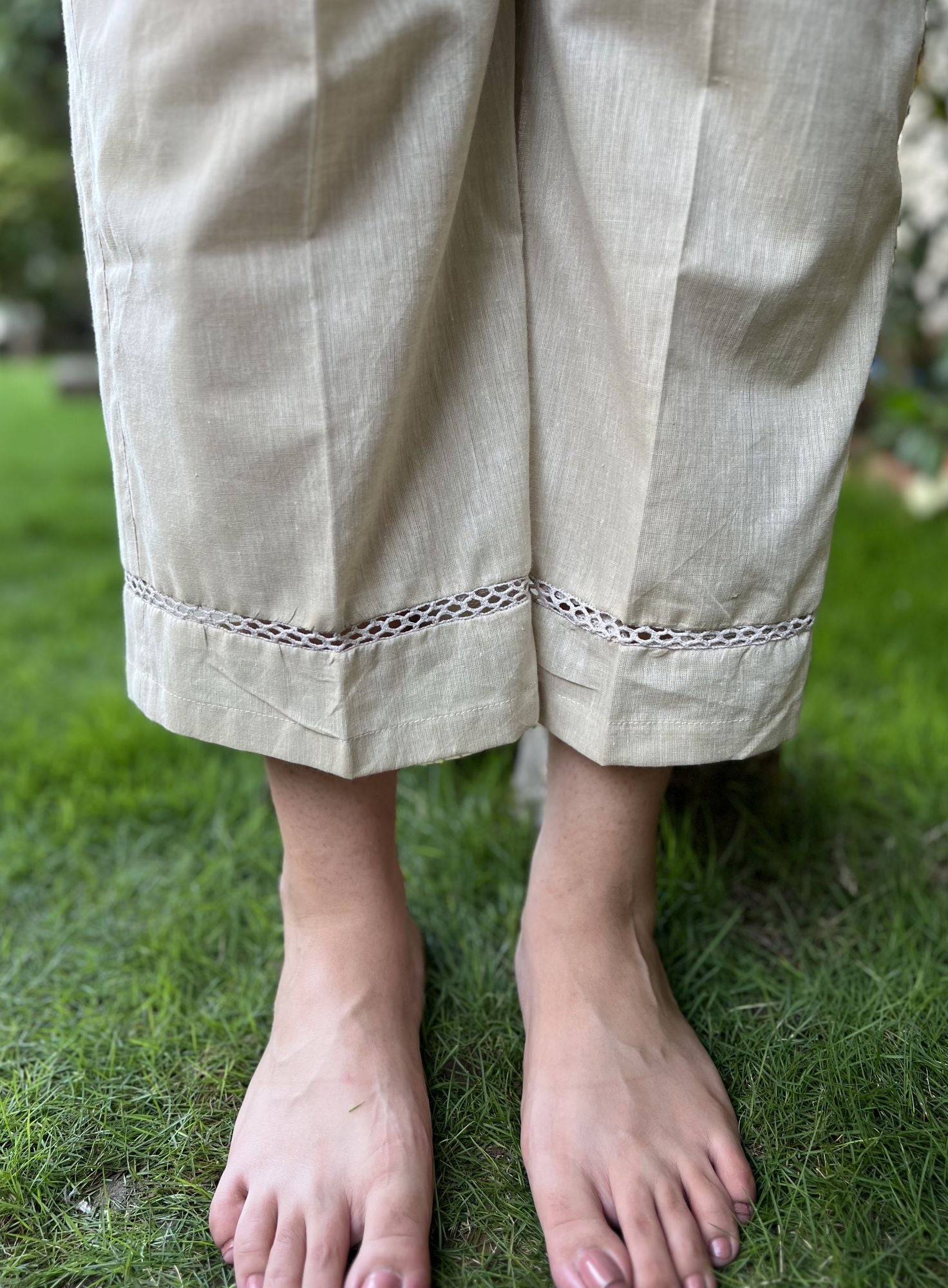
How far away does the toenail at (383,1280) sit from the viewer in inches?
25.2

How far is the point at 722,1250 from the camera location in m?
0.67

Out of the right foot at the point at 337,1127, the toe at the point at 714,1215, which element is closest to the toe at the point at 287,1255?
the right foot at the point at 337,1127

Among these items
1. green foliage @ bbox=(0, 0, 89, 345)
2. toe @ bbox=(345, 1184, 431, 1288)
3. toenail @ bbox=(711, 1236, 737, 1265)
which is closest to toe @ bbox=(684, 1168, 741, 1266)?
toenail @ bbox=(711, 1236, 737, 1265)

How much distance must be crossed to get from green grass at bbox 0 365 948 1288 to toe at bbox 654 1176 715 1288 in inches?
0.8

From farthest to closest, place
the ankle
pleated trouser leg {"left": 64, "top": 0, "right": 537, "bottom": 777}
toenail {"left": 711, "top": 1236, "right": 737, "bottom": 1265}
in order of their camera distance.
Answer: the ankle
toenail {"left": 711, "top": 1236, "right": 737, "bottom": 1265}
pleated trouser leg {"left": 64, "top": 0, "right": 537, "bottom": 777}

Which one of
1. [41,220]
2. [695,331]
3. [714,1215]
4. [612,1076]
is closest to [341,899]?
[612,1076]

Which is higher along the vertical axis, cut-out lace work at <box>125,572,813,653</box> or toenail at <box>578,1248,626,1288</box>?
cut-out lace work at <box>125,572,813,653</box>

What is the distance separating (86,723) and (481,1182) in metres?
0.93

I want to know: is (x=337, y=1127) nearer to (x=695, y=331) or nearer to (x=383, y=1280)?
(x=383, y=1280)

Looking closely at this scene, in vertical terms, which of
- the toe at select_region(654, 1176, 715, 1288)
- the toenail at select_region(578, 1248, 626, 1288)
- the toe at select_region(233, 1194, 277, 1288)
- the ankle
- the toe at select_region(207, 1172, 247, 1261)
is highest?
the ankle

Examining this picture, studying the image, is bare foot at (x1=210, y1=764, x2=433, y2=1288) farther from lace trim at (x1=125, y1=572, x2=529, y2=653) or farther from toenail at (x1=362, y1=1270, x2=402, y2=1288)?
lace trim at (x1=125, y1=572, x2=529, y2=653)

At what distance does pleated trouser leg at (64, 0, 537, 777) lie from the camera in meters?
0.57

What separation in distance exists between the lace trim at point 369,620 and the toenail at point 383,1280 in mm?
394

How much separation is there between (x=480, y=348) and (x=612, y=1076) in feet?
1.74
